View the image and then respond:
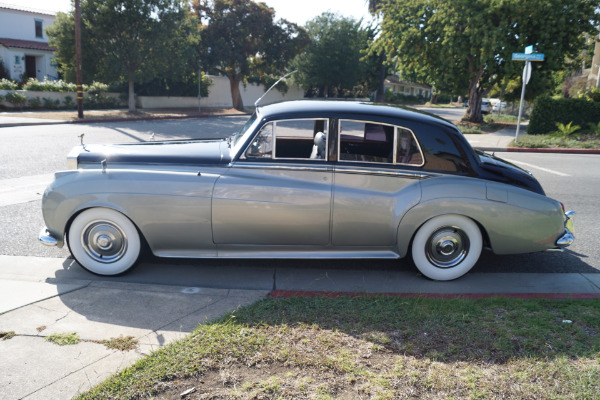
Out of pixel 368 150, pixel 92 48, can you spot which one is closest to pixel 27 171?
pixel 368 150

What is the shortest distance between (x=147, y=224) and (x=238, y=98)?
3670 cm

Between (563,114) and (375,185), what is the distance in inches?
766

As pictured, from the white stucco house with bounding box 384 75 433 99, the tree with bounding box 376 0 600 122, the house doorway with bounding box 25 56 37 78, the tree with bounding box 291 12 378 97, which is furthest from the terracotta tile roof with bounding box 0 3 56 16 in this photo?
the white stucco house with bounding box 384 75 433 99

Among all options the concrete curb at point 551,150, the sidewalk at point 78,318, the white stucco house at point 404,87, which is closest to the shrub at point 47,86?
the concrete curb at point 551,150

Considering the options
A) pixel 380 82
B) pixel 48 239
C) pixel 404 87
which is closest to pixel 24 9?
pixel 380 82

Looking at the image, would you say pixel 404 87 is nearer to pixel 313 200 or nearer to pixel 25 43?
pixel 25 43

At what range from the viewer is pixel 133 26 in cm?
2656

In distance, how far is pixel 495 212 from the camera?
4461 millimetres

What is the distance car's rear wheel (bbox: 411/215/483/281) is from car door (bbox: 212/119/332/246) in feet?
3.01

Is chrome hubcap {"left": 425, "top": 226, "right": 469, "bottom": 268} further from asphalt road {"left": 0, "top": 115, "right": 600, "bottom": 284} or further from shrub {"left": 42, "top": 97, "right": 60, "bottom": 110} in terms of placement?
shrub {"left": 42, "top": 97, "right": 60, "bottom": 110}

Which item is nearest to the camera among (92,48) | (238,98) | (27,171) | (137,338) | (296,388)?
(296,388)

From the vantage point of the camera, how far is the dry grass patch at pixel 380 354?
282cm

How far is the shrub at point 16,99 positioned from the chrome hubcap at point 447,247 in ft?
89.6

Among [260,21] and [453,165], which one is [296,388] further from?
[260,21]
